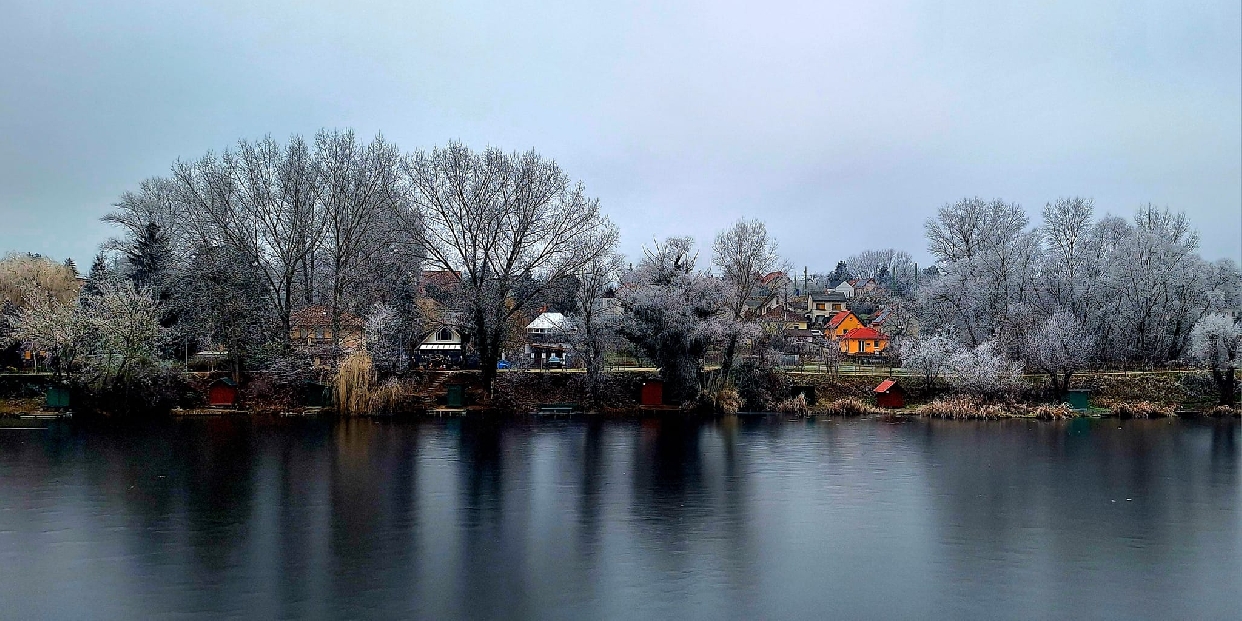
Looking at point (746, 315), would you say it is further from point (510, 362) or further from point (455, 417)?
point (455, 417)

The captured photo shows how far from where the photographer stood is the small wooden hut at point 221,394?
44.2 metres

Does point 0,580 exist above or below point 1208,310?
below

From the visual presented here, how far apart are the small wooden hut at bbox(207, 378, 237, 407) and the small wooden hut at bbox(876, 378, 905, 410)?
115 ft

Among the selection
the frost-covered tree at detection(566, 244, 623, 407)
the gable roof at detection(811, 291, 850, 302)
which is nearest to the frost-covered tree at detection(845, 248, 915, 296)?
the gable roof at detection(811, 291, 850, 302)

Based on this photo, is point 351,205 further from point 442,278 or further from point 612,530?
point 612,530

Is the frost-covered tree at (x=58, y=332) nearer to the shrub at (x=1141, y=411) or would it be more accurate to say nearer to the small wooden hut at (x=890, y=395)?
the small wooden hut at (x=890, y=395)

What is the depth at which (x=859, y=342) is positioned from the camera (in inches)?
2913

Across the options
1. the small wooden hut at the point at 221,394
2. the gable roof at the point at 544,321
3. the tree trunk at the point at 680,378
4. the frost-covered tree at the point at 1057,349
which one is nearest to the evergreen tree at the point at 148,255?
the small wooden hut at the point at 221,394

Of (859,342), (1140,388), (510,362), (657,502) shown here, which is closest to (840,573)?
(657,502)

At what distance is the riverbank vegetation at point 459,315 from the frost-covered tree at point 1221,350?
108mm

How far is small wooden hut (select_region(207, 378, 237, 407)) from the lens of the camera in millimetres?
44219

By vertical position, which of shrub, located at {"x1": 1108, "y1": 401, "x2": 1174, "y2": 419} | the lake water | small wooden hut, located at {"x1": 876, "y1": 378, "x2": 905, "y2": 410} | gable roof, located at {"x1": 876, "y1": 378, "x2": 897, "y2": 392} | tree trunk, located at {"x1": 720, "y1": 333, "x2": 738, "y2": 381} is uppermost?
tree trunk, located at {"x1": 720, "y1": 333, "x2": 738, "y2": 381}

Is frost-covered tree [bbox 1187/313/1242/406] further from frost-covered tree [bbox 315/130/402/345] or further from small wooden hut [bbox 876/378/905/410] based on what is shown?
frost-covered tree [bbox 315/130/402/345]

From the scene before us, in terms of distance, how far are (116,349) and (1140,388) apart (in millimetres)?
55224
